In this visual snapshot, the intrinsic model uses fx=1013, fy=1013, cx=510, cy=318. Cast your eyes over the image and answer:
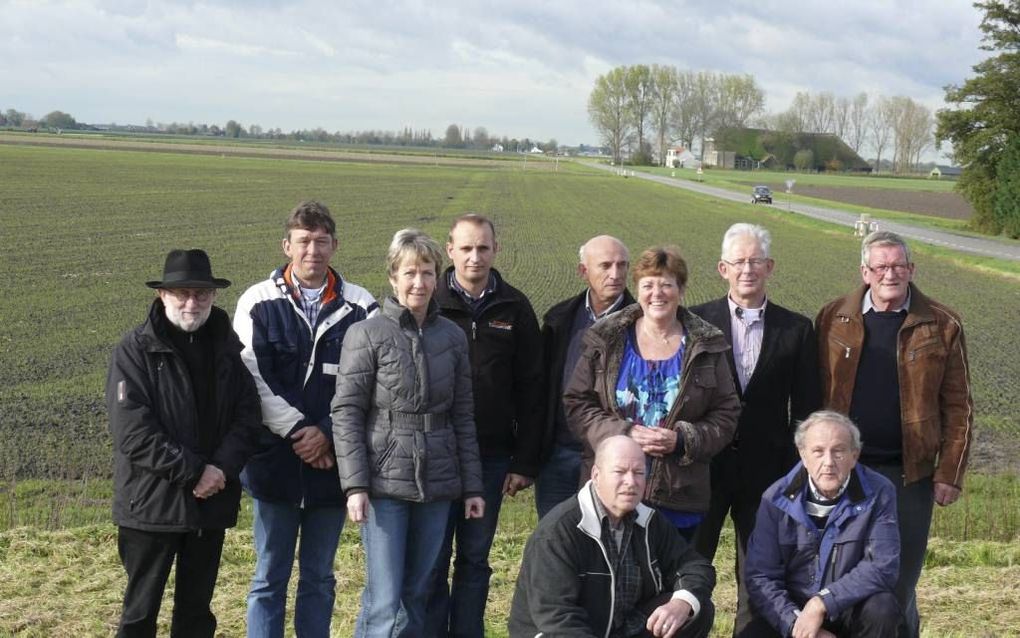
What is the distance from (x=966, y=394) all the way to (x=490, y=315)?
Answer: 2.10m

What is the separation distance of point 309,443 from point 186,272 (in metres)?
0.86

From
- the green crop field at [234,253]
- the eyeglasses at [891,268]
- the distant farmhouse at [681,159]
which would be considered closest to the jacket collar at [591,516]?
the eyeglasses at [891,268]

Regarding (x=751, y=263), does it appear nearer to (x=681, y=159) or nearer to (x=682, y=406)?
(x=682, y=406)

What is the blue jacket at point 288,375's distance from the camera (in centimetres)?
432

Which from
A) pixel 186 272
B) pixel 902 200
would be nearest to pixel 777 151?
pixel 902 200

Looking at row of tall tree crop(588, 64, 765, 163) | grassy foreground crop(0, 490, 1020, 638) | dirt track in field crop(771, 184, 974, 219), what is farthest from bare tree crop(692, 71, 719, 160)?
grassy foreground crop(0, 490, 1020, 638)

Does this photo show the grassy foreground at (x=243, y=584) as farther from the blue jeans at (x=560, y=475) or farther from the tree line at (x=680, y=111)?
the tree line at (x=680, y=111)

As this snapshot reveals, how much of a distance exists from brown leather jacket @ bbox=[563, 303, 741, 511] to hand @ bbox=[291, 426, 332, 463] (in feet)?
3.47

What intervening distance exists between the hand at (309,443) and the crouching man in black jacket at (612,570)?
1.04m

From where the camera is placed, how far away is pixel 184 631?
4.21 metres

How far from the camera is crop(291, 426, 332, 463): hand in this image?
425 cm

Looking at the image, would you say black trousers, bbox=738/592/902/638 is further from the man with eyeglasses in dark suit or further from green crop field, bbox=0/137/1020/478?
green crop field, bbox=0/137/1020/478

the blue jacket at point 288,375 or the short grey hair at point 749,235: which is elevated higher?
the short grey hair at point 749,235

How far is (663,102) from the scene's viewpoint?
14000cm
